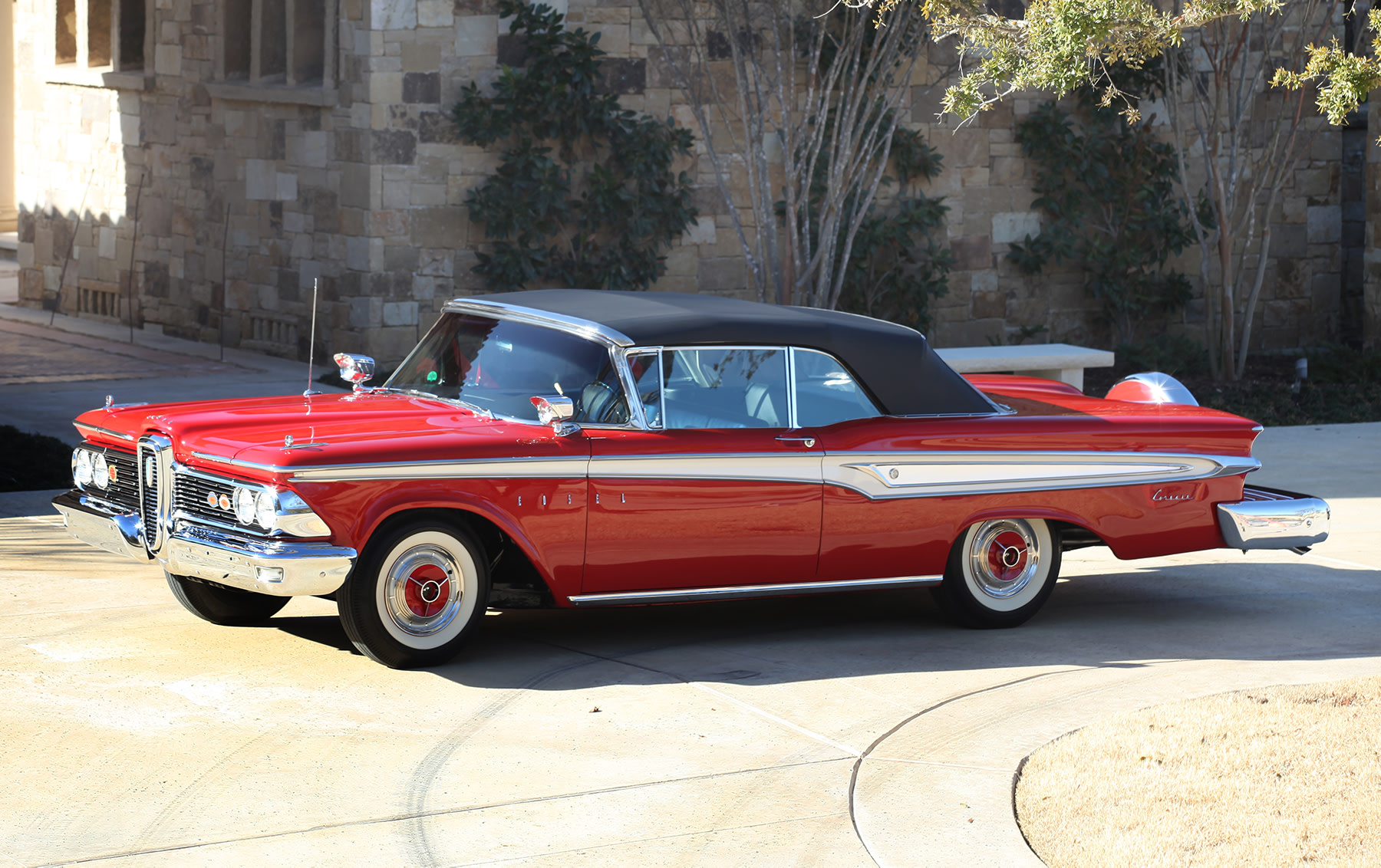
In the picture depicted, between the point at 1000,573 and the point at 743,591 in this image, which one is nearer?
the point at 743,591

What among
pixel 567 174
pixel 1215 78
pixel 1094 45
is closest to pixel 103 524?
pixel 1094 45

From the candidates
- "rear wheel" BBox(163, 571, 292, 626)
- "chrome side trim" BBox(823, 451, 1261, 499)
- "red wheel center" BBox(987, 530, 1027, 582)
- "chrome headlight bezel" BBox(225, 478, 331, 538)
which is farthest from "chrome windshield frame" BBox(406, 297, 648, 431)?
"red wheel center" BBox(987, 530, 1027, 582)

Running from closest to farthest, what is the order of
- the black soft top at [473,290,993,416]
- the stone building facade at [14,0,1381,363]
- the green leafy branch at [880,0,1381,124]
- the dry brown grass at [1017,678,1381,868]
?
the dry brown grass at [1017,678,1381,868] < the black soft top at [473,290,993,416] < the green leafy branch at [880,0,1381,124] < the stone building facade at [14,0,1381,363]

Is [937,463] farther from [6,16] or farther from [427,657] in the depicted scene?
[6,16]

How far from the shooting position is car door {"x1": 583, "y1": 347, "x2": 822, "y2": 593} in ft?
21.2

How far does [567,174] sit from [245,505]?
996 cm

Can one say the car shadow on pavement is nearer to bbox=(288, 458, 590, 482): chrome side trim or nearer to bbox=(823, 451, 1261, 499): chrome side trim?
bbox=(823, 451, 1261, 499): chrome side trim

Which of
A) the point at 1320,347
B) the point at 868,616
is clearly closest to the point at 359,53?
the point at 868,616

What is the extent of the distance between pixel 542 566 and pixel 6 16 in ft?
85.3

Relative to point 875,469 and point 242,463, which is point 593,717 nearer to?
point 242,463

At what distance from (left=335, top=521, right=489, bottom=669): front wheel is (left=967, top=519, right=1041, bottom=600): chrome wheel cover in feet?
7.09

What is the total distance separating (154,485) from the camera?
638 centimetres

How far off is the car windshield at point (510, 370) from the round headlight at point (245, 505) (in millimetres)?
1074

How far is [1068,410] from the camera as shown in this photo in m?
7.59
